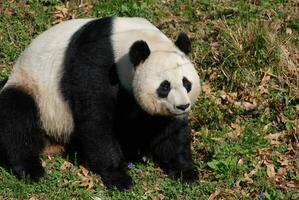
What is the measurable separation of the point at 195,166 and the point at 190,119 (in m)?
0.87

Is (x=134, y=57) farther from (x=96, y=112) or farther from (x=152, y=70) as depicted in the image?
(x=96, y=112)

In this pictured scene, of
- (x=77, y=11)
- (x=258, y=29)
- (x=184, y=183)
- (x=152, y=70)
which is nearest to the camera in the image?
(x=152, y=70)

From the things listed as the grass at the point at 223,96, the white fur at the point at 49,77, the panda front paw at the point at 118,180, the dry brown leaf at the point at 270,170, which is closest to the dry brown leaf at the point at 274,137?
the grass at the point at 223,96

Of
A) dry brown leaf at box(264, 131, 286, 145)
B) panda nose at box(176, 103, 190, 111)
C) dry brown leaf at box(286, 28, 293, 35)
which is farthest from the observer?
dry brown leaf at box(286, 28, 293, 35)

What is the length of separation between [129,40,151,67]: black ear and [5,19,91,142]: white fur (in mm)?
958

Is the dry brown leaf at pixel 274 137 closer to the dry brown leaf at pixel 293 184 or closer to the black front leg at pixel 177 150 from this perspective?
the dry brown leaf at pixel 293 184

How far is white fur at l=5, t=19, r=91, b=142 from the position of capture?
6.49 metres

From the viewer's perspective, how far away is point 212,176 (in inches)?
254

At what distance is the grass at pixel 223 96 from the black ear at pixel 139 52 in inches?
51.6

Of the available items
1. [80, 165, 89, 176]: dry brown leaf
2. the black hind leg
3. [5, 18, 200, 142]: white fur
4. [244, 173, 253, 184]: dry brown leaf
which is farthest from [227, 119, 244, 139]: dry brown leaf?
the black hind leg

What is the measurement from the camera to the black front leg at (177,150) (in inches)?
251

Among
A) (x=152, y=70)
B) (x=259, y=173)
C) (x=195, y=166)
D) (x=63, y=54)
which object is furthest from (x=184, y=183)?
(x=63, y=54)

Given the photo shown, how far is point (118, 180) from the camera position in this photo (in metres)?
6.30

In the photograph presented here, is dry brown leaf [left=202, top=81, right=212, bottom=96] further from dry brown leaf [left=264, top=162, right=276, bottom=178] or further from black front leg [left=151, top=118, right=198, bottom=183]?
dry brown leaf [left=264, top=162, right=276, bottom=178]
